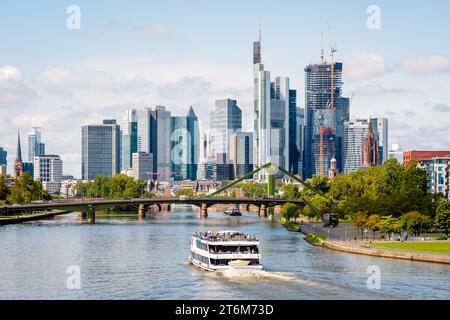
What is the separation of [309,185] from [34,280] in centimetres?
13111

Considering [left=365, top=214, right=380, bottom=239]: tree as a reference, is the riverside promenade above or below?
below

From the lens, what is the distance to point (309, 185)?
630ft

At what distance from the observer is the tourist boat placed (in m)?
67.4

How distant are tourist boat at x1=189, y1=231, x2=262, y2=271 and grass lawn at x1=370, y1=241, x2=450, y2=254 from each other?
16.9 metres

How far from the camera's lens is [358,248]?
8350cm

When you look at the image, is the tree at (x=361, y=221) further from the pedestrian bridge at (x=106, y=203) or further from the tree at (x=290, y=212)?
the pedestrian bridge at (x=106, y=203)

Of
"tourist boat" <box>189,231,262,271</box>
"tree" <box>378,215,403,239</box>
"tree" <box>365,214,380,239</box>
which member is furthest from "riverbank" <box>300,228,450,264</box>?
"tourist boat" <box>189,231,262,271</box>

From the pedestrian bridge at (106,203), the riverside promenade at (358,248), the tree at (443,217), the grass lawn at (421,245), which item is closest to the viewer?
the riverside promenade at (358,248)

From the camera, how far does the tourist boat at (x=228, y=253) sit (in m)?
67.4

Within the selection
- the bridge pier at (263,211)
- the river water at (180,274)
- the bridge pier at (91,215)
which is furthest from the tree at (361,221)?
the bridge pier at (263,211)

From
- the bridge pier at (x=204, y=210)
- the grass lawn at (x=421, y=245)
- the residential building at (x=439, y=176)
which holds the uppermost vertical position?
the residential building at (x=439, y=176)

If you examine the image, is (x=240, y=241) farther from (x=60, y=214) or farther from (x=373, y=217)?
(x=60, y=214)

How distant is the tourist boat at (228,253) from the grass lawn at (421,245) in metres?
16.9

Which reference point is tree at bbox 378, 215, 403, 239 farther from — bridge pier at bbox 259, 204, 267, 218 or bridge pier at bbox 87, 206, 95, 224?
bridge pier at bbox 259, 204, 267, 218
